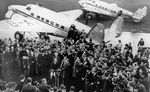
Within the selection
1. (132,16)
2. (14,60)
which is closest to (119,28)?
(14,60)

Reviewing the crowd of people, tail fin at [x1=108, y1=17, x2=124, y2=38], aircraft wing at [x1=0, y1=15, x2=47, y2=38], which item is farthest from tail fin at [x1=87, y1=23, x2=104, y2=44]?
aircraft wing at [x1=0, y1=15, x2=47, y2=38]

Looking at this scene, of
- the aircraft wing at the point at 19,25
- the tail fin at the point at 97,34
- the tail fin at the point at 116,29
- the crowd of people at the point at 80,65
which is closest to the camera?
the crowd of people at the point at 80,65

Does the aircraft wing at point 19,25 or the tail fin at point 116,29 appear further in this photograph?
the aircraft wing at point 19,25

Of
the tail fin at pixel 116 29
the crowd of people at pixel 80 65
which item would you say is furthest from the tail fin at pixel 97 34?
the crowd of people at pixel 80 65

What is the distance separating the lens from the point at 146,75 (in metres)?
5.56

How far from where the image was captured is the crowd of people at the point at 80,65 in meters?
5.31

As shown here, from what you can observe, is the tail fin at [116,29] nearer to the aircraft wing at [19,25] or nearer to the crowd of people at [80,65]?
the crowd of people at [80,65]

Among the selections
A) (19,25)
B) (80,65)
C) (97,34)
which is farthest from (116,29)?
(19,25)

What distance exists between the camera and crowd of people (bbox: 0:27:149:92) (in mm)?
5312

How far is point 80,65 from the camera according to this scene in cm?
571

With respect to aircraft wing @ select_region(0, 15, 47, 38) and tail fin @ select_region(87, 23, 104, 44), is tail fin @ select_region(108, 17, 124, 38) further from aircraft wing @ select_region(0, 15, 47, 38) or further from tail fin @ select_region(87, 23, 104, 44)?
aircraft wing @ select_region(0, 15, 47, 38)

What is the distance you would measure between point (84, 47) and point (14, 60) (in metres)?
1.77

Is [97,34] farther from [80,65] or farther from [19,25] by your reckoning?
[19,25]

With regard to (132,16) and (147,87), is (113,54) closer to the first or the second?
(147,87)
